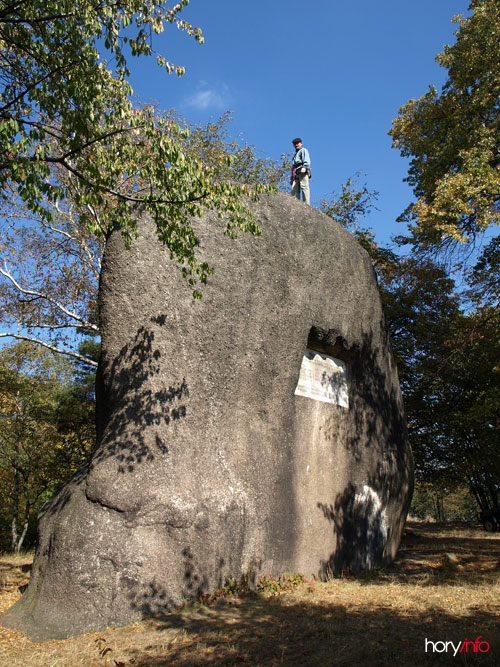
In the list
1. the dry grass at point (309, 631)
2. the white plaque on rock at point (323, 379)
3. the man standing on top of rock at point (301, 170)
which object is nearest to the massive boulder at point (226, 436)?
the white plaque on rock at point (323, 379)

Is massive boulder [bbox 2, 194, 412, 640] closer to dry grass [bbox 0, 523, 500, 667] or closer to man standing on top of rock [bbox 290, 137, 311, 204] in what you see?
dry grass [bbox 0, 523, 500, 667]

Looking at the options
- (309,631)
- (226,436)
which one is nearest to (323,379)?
(226,436)

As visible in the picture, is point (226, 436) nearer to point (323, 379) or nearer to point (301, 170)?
point (323, 379)

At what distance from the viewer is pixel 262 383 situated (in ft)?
24.7

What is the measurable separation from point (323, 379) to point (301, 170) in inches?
171

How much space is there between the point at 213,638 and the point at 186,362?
10.9 feet

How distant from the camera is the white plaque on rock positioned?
8281 mm

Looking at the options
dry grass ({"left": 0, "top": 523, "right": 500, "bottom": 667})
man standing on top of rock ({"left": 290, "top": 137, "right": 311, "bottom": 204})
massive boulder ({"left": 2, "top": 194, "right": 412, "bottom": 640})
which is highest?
man standing on top of rock ({"left": 290, "top": 137, "right": 311, "bottom": 204})

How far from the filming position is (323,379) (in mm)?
8594

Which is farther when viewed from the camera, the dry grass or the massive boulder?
the massive boulder

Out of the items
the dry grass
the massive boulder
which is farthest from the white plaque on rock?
the dry grass

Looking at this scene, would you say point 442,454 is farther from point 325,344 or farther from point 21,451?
point 21,451

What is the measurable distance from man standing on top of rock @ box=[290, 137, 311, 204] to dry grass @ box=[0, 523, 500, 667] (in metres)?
7.15

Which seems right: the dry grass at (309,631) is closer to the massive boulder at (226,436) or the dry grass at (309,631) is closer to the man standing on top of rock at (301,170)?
the massive boulder at (226,436)
